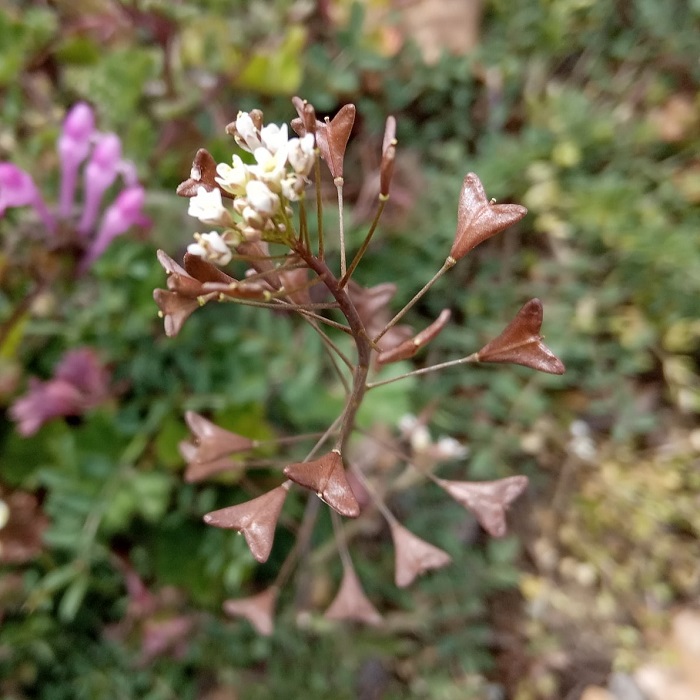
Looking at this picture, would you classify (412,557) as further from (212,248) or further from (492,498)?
(212,248)

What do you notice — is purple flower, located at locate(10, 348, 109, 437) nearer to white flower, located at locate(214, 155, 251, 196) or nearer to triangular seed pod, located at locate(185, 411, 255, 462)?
triangular seed pod, located at locate(185, 411, 255, 462)

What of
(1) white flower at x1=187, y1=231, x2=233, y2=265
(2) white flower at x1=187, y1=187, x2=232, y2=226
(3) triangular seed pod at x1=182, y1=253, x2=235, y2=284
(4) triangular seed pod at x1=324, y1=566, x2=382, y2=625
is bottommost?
(4) triangular seed pod at x1=324, y1=566, x2=382, y2=625

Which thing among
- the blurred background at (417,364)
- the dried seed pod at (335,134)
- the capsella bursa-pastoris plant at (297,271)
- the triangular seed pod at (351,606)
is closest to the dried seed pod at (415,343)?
the capsella bursa-pastoris plant at (297,271)

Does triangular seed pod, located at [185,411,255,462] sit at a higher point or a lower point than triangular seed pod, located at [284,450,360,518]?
lower

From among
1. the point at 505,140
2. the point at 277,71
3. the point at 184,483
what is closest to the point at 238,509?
the point at 184,483

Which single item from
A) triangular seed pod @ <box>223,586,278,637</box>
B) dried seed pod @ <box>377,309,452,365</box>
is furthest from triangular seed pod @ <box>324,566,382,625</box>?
dried seed pod @ <box>377,309,452,365</box>

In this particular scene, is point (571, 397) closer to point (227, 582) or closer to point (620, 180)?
point (620, 180)

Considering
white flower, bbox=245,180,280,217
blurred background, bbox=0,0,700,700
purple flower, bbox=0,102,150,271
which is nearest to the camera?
white flower, bbox=245,180,280,217

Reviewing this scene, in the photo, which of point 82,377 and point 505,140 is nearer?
point 82,377
